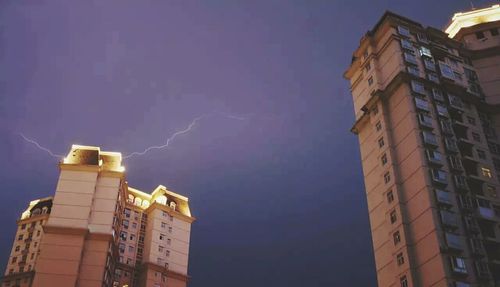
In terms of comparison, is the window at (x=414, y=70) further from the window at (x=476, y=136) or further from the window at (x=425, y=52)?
the window at (x=476, y=136)

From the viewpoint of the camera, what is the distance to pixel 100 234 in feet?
261

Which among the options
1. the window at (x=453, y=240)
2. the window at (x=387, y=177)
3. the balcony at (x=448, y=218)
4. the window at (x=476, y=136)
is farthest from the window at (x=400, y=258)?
the window at (x=476, y=136)

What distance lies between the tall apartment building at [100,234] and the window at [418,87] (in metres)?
47.5

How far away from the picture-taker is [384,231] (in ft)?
192

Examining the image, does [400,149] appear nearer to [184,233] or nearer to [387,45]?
[387,45]

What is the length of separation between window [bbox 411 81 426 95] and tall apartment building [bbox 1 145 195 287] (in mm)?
47549

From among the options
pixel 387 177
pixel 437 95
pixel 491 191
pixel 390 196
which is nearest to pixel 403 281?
pixel 390 196

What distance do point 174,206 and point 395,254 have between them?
57.0 metres

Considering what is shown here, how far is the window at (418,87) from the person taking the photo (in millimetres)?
62744

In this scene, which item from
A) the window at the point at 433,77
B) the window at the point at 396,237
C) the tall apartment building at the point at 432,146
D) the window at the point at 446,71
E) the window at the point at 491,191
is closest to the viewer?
the tall apartment building at the point at 432,146

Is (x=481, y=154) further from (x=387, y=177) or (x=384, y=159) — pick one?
(x=387, y=177)

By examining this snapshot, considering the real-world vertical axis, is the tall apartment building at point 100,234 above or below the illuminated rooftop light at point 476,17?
below

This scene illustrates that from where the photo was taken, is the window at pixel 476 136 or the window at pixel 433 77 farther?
the window at pixel 433 77

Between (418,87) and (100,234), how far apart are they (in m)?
49.1
